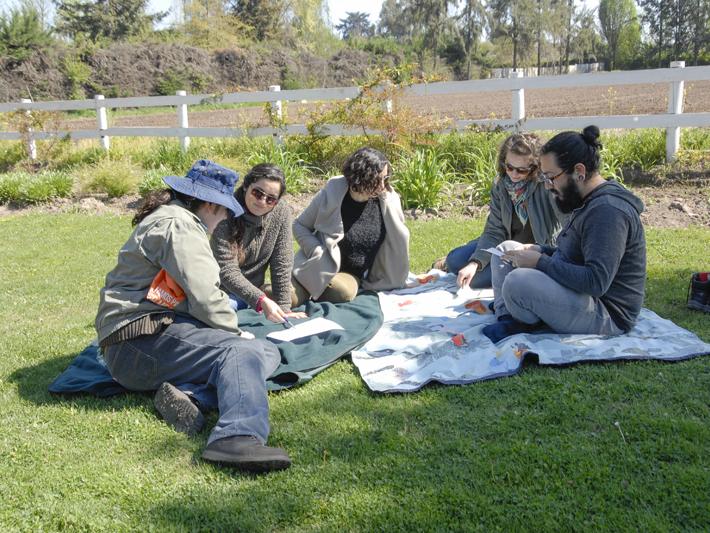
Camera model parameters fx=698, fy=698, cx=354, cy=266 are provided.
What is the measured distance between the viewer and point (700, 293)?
193 inches

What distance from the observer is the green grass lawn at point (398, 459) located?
263 cm

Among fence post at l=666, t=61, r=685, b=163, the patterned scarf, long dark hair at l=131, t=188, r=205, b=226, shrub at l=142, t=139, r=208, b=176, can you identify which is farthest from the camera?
shrub at l=142, t=139, r=208, b=176

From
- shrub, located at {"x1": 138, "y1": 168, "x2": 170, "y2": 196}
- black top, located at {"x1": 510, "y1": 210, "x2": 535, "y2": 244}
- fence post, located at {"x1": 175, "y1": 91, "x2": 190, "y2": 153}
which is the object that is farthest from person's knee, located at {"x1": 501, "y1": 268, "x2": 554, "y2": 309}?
fence post, located at {"x1": 175, "y1": 91, "x2": 190, "y2": 153}

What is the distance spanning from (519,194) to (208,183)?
2.60m

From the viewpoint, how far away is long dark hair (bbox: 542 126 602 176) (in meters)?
3.88

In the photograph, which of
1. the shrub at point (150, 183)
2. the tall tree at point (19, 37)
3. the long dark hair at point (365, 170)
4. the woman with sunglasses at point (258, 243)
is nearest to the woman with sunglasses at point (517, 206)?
the long dark hair at point (365, 170)

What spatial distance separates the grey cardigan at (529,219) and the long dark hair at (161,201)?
2.59m

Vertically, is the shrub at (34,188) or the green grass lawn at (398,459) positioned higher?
the shrub at (34,188)

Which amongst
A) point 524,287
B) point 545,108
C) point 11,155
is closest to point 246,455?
point 524,287

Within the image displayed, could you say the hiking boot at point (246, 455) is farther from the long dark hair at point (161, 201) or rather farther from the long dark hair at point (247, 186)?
the long dark hair at point (247, 186)

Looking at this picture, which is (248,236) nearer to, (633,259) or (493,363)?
(493,363)

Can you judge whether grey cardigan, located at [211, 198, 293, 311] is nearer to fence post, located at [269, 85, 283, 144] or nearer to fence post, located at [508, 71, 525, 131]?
fence post, located at [508, 71, 525, 131]

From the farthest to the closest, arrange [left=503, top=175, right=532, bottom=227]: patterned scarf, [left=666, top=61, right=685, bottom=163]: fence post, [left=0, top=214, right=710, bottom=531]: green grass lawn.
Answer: [left=666, top=61, right=685, bottom=163]: fence post → [left=503, top=175, right=532, bottom=227]: patterned scarf → [left=0, top=214, right=710, bottom=531]: green grass lawn

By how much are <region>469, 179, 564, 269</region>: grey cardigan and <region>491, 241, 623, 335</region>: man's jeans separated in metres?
1.09
